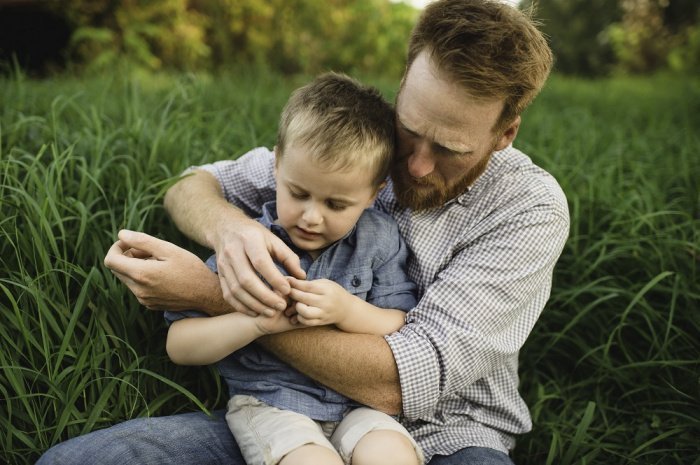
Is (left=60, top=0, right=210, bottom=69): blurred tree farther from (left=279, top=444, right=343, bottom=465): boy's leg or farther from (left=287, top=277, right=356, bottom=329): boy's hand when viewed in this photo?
(left=279, top=444, right=343, bottom=465): boy's leg

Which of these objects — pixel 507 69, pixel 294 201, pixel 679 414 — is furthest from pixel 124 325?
pixel 679 414

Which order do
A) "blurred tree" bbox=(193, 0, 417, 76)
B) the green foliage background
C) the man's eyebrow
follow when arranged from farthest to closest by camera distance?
"blurred tree" bbox=(193, 0, 417, 76) < the green foliage background < the man's eyebrow

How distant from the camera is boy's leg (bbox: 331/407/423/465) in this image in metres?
1.47

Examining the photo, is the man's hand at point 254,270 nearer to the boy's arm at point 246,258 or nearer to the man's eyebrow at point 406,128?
the boy's arm at point 246,258

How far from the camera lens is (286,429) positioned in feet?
4.98

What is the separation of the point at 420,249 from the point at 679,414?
106 cm

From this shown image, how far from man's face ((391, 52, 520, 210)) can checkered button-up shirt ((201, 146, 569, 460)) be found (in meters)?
0.08

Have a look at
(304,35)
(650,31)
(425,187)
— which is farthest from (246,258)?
(650,31)

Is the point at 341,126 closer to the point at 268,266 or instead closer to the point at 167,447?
the point at 268,266

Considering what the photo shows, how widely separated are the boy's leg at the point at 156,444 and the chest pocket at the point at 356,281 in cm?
53

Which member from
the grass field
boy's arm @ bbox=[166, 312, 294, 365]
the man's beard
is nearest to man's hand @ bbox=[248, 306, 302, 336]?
boy's arm @ bbox=[166, 312, 294, 365]

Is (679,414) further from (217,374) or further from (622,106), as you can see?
(622,106)

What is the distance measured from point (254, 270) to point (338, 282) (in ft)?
0.97

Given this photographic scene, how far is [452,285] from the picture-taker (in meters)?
1.74
